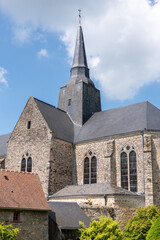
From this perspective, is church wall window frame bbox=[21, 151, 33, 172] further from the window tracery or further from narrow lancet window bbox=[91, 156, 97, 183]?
narrow lancet window bbox=[91, 156, 97, 183]

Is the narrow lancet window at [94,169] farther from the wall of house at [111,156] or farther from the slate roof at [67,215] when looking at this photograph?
the slate roof at [67,215]

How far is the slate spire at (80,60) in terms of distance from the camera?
3481cm

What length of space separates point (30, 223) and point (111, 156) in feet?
37.4

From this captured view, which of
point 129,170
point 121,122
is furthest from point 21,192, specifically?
point 121,122

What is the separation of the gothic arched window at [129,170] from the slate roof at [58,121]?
559 cm

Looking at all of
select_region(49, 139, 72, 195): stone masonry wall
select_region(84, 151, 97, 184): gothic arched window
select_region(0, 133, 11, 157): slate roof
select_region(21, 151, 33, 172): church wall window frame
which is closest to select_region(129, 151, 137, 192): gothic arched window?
select_region(84, 151, 97, 184): gothic arched window

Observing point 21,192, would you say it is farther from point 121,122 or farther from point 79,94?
point 79,94

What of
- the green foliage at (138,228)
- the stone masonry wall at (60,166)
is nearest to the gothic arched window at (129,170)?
the stone masonry wall at (60,166)

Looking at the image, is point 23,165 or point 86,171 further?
point 23,165

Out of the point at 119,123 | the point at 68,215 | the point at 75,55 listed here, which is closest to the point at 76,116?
the point at 119,123

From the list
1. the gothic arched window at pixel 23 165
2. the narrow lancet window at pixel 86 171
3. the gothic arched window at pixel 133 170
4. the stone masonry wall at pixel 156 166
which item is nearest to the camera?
the stone masonry wall at pixel 156 166

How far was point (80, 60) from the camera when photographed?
35.5 meters

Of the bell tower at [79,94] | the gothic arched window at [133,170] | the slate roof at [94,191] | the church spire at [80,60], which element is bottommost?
the slate roof at [94,191]

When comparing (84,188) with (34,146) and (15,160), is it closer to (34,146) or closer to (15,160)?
(34,146)
